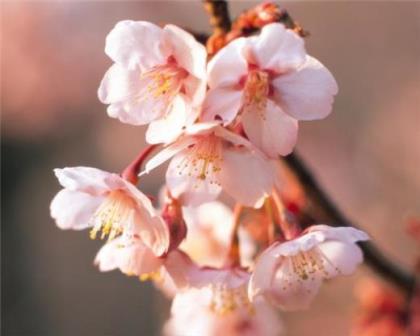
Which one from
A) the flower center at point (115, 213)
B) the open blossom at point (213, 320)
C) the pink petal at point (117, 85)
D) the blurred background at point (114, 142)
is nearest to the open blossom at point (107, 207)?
the flower center at point (115, 213)

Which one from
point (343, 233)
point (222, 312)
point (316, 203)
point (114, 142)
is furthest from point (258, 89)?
point (114, 142)

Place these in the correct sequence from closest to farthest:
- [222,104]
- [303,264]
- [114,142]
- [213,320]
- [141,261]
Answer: [222,104]
[141,261]
[303,264]
[213,320]
[114,142]

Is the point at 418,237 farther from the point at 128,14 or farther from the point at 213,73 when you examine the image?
the point at 128,14

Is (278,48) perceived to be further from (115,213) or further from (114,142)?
(114,142)

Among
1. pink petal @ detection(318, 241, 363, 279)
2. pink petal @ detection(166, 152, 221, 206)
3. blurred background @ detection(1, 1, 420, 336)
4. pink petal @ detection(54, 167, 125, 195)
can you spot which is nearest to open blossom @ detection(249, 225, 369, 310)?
pink petal @ detection(318, 241, 363, 279)

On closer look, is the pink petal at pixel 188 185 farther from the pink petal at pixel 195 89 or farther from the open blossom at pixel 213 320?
the open blossom at pixel 213 320
